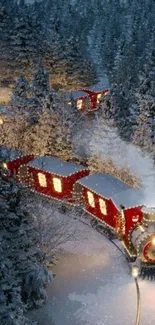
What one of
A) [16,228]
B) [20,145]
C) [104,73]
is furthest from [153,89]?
[104,73]

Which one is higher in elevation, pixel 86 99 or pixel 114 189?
pixel 114 189

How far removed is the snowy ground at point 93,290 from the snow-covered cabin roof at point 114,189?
363 centimetres

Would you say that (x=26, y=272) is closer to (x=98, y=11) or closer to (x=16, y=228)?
(x=16, y=228)

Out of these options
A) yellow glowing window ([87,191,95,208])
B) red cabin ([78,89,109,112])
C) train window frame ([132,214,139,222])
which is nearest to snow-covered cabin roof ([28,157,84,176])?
yellow glowing window ([87,191,95,208])

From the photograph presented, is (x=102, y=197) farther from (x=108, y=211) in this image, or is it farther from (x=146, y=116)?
(x=146, y=116)

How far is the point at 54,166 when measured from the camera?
132 ft

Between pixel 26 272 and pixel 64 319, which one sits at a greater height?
pixel 26 272

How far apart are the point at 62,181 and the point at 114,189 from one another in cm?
597

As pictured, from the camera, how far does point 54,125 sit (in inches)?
1758

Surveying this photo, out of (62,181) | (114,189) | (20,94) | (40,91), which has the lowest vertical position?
(62,181)

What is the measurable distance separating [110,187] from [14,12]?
46.0 m

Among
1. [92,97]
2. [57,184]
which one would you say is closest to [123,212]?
[57,184]

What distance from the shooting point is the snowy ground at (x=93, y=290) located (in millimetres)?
26656

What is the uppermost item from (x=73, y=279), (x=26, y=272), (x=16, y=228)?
(x=16, y=228)
